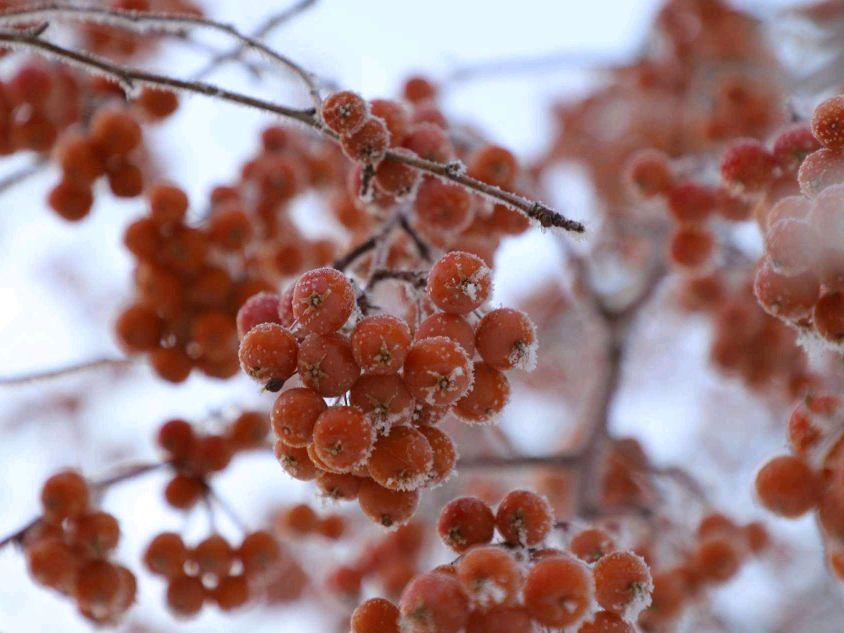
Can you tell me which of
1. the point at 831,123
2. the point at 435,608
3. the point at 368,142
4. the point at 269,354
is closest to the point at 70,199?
the point at 368,142

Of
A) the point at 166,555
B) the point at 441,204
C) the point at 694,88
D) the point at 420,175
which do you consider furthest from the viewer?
the point at 694,88

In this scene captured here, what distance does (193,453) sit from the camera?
6.86 ft

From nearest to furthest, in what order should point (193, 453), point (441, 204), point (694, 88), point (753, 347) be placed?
point (441, 204) < point (193, 453) < point (753, 347) < point (694, 88)

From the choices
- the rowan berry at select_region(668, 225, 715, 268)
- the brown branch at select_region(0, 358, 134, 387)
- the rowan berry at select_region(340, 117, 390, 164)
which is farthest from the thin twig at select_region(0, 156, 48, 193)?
the rowan berry at select_region(668, 225, 715, 268)

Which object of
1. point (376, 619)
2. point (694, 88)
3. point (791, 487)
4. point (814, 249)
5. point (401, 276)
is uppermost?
point (694, 88)

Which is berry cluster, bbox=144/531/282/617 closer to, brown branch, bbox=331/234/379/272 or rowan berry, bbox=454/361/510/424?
brown branch, bbox=331/234/379/272

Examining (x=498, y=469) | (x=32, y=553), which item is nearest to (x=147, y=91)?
(x=32, y=553)

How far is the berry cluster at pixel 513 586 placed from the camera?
1.18 meters

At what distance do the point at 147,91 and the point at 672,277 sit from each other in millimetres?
1999

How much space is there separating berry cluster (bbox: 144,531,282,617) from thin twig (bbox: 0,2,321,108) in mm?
1091

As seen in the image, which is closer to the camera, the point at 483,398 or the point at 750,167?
the point at 483,398

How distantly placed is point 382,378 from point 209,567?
38.1 inches

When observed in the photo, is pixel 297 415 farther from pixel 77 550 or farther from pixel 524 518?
pixel 77 550

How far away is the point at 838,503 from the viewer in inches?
54.9
